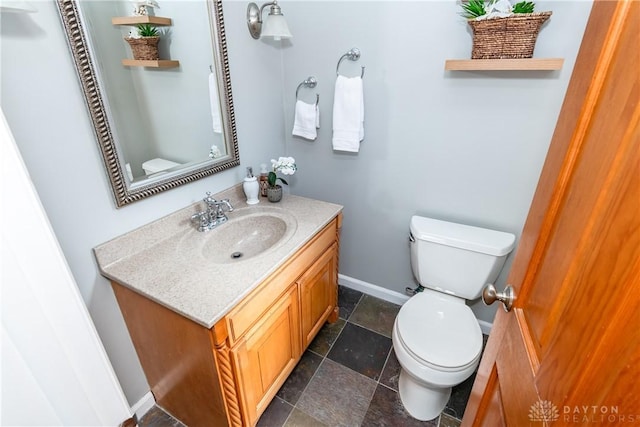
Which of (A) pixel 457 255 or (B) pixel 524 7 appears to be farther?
(A) pixel 457 255

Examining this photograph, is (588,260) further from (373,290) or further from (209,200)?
(373,290)

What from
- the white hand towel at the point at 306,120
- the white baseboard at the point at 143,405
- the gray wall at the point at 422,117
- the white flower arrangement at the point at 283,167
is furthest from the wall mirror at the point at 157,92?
the white baseboard at the point at 143,405

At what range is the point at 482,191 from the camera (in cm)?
152

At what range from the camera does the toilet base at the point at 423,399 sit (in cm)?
135

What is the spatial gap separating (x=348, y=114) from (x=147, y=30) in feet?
3.11

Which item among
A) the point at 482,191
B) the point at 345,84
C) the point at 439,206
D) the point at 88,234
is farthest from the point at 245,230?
the point at 482,191

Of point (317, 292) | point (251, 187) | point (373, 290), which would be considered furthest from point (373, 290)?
point (251, 187)

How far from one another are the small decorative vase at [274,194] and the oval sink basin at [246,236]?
0.40ft

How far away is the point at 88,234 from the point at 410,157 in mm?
1449

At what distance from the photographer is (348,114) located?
5.37ft

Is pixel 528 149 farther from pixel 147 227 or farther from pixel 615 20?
pixel 147 227

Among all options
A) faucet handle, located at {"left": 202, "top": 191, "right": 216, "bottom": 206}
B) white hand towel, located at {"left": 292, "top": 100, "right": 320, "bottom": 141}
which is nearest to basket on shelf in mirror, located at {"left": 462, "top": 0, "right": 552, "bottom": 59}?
white hand towel, located at {"left": 292, "top": 100, "right": 320, "bottom": 141}

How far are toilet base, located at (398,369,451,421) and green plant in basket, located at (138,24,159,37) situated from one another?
5.70 ft

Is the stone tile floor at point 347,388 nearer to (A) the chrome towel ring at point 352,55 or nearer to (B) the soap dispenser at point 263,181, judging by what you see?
(B) the soap dispenser at point 263,181
